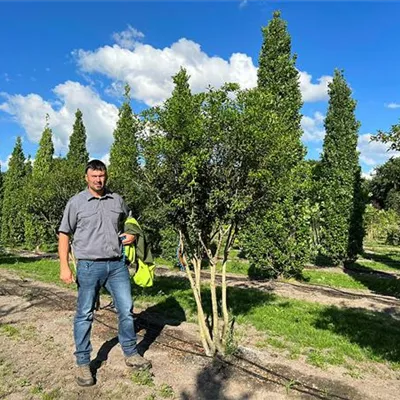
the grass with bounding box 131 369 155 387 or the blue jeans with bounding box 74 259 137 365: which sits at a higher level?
the blue jeans with bounding box 74 259 137 365

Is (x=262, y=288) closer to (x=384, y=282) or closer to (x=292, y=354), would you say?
(x=384, y=282)

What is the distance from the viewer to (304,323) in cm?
684

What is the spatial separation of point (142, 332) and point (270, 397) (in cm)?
259

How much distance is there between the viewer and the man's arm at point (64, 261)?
3.99 m

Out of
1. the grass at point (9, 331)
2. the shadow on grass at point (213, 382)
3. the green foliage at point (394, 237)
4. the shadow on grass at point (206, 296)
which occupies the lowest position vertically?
the grass at point (9, 331)

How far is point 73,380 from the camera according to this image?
4.18m

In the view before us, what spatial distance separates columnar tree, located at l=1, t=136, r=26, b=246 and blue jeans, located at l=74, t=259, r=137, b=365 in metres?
26.5

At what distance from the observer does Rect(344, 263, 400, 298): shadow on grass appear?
37.8 ft

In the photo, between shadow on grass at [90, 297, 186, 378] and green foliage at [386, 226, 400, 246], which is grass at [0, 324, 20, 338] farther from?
green foliage at [386, 226, 400, 246]

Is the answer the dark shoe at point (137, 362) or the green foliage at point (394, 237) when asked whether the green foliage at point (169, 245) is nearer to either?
the dark shoe at point (137, 362)

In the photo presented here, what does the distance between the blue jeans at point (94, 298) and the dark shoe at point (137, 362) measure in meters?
0.05

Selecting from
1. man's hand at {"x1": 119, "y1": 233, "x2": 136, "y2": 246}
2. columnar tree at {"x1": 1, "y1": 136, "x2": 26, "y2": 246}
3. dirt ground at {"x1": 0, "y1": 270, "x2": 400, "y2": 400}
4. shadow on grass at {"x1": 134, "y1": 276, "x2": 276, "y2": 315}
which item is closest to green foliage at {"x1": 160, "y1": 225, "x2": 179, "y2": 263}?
shadow on grass at {"x1": 134, "y1": 276, "x2": 276, "y2": 315}

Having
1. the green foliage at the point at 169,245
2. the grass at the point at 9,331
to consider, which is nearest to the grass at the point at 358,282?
the green foliage at the point at 169,245

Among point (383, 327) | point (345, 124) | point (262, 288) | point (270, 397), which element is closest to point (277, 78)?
point (345, 124)
